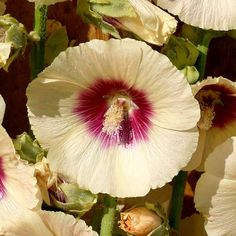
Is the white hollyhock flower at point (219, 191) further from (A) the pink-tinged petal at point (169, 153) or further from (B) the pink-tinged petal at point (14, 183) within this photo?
(B) the pink-tinged petal at point (14, 183)

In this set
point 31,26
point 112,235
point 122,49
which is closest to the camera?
point 122,49

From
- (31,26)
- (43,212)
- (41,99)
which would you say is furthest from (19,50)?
(31,26)

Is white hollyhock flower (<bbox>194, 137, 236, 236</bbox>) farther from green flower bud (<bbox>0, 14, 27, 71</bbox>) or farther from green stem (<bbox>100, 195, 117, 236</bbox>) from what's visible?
green flower bud (<bbox>0, 14, 27, 71</bbox>)

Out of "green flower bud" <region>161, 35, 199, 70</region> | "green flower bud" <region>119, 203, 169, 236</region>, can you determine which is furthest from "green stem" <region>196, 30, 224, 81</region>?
"green flower bud" <region>119, 203, 169, 236</region>

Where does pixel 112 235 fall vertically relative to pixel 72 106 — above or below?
below

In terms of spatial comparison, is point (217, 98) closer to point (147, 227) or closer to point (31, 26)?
point (147, 227)

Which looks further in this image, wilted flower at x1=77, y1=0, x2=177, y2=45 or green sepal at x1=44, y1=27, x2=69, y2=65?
green sepal at x1=44, y1=27, x2=69, y2=65

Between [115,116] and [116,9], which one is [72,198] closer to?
[115,116]
